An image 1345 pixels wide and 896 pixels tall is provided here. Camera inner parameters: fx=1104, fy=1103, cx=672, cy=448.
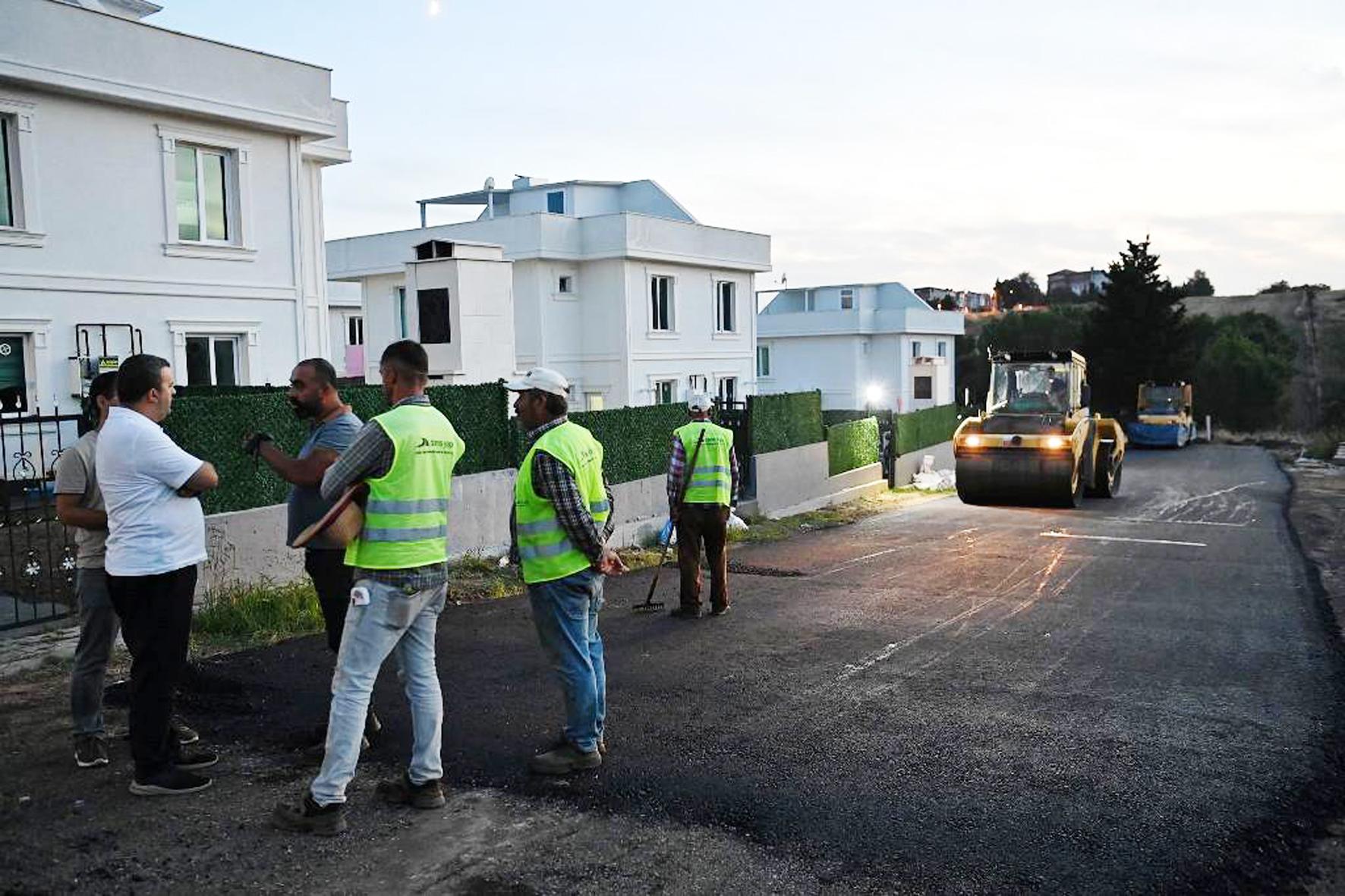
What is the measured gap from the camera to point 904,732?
6.27 meters

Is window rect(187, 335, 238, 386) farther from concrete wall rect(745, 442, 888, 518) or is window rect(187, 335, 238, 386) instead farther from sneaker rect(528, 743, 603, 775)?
sneaker rect(528, 743, 603, 775)

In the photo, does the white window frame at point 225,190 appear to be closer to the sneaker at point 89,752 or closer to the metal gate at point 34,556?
the metal gate at point 34,556

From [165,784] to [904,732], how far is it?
12.6 feet

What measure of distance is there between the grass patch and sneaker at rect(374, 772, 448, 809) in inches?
390

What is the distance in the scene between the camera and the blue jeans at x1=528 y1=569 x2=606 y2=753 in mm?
5523

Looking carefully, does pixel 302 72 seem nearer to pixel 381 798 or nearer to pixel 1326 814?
pixel 381 798

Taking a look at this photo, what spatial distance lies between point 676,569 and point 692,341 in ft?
64.5

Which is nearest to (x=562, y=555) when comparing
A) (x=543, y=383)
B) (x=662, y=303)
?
(x=543, y=383)

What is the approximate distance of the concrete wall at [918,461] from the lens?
84.3ft

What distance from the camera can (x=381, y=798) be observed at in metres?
5.12

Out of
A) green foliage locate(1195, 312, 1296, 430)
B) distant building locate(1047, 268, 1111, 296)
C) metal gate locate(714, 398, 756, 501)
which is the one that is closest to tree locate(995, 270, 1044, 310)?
distant building locate(1047, 268, 1111, 296)

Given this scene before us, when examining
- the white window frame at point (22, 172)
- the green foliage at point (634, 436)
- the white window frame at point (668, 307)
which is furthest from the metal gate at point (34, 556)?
the white window frame at point (668, 307)

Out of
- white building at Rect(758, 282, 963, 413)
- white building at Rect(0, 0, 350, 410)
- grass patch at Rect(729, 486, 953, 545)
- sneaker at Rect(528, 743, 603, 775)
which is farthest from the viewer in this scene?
white building at Rect(758, 282, 963, 413)

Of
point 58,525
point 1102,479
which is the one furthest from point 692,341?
point 58,525
